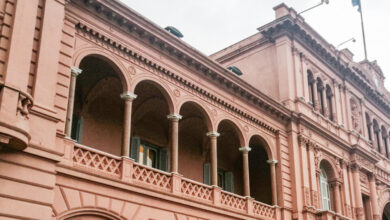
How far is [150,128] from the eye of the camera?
66.3ft

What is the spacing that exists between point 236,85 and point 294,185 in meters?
5.16

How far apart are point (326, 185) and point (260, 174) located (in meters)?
3.37

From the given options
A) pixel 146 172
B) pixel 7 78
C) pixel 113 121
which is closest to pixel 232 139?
pixel 113 121

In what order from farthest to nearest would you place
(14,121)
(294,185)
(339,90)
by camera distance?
(339,90)
(294,185)
(14,121)

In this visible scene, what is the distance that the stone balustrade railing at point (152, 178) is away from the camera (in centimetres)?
1380

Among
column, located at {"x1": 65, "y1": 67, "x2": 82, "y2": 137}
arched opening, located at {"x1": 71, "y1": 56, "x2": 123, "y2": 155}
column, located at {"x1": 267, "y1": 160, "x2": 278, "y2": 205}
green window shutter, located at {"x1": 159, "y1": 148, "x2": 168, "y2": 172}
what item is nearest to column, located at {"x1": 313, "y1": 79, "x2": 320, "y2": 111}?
column, located at {"x1": 267, "y1": 160, "x2": 278, "y2": 205}

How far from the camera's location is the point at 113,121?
1873cm

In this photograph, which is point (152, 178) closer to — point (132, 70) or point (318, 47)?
point (132, 70)

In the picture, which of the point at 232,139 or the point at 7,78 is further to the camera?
the point at 232,139

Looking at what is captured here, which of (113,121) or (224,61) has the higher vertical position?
(224,61)

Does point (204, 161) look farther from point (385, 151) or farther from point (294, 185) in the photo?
point (385, 151)

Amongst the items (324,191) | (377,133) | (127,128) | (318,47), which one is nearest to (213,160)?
(127,128)

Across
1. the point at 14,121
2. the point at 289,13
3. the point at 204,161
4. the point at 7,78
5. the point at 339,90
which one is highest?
the point at 289,13

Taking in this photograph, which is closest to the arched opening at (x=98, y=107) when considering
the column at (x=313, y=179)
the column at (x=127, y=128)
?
the column at (x=127, y=128)
